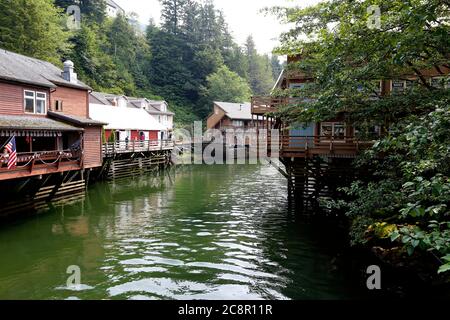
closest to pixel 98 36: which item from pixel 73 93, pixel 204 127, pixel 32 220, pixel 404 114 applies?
pixel 204 127

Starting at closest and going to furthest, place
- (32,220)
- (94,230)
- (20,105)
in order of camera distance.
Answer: (94,230) < (32,220) < (20,105)

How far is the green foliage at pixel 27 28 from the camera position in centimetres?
4322

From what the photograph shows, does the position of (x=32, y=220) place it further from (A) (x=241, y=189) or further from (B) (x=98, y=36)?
(B) (x=98, y=36)

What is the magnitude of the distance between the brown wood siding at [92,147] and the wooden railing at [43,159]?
1.80 metres

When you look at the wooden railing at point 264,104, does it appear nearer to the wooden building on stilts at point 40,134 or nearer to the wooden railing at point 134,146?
the wooden building on stilts at point 40,134

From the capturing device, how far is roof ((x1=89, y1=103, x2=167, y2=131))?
38.5m

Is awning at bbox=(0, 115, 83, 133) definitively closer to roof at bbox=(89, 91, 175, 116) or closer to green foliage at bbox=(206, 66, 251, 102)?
roof at bbox=(89, 91, 175, 116)

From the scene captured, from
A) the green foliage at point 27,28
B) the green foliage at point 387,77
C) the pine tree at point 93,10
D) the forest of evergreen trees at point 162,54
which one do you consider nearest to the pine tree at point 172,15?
the forest of evergreen trees at point 162,54

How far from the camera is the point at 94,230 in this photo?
1603cm

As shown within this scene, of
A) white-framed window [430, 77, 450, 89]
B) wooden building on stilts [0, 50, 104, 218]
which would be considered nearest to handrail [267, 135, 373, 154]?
white-framed window [430, 77, 450, 89]

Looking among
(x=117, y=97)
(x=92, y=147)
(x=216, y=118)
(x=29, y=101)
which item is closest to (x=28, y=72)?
(x=29, y=101)

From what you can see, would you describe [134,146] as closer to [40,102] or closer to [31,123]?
[40,102]

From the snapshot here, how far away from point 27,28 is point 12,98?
3118 cm

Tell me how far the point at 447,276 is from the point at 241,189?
65.9 ft
